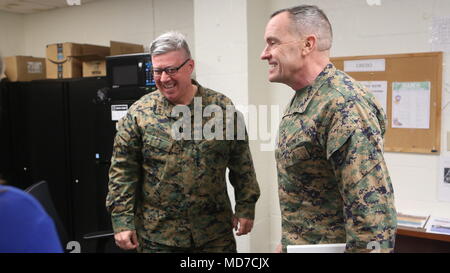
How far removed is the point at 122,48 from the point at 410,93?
2.26m

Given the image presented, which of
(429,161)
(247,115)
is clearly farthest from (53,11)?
(429,161)

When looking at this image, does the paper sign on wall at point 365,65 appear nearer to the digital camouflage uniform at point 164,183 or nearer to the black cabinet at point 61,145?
the digital camouflage uniform at point 164,183

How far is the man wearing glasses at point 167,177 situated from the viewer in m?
1.85

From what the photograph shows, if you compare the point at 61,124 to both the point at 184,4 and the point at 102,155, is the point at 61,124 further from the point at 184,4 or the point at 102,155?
the point at 184,4

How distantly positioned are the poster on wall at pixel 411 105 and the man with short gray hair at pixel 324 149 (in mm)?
1149

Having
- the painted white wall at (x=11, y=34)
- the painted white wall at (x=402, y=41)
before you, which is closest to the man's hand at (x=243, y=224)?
the painted white wall at (x=402, y=41)

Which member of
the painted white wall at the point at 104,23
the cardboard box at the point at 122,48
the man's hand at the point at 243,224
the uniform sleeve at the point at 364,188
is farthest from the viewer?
the painted white wall at the point at 104,23

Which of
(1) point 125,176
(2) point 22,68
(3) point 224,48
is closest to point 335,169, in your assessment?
(1) point 125,176

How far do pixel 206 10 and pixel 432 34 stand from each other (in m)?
1.43

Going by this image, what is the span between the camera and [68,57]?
11.6 ft

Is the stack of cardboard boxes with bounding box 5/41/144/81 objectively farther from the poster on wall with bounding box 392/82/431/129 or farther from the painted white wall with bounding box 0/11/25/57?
the poster on wall with bounding box 392/82/431/129

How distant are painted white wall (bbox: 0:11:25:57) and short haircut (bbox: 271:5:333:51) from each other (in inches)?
154

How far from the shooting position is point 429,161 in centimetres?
247

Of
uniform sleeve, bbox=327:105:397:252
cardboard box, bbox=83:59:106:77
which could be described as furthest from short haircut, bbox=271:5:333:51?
cardboard box, bbox=83:59:106:77
